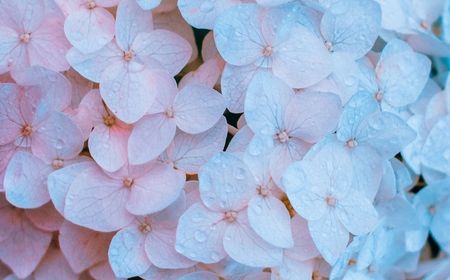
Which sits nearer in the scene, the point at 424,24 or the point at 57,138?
the point at 57,138

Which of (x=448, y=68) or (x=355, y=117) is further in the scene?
(x=448, y=68)

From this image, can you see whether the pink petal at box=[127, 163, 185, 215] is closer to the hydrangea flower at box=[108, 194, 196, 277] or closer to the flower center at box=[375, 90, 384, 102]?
the hydrangea flower at box=[108, 194, 196, 277]

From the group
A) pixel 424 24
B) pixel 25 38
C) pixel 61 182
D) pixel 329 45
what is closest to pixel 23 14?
pixel 25 38

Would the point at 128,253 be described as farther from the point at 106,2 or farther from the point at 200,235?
the point at 106,2

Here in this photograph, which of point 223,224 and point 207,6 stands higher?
point 207,6

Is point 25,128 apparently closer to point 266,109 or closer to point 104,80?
point 104,80

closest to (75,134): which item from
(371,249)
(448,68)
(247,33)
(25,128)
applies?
(25,128)

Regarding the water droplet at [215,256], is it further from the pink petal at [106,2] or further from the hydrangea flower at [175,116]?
the pink petal at [106,2]
